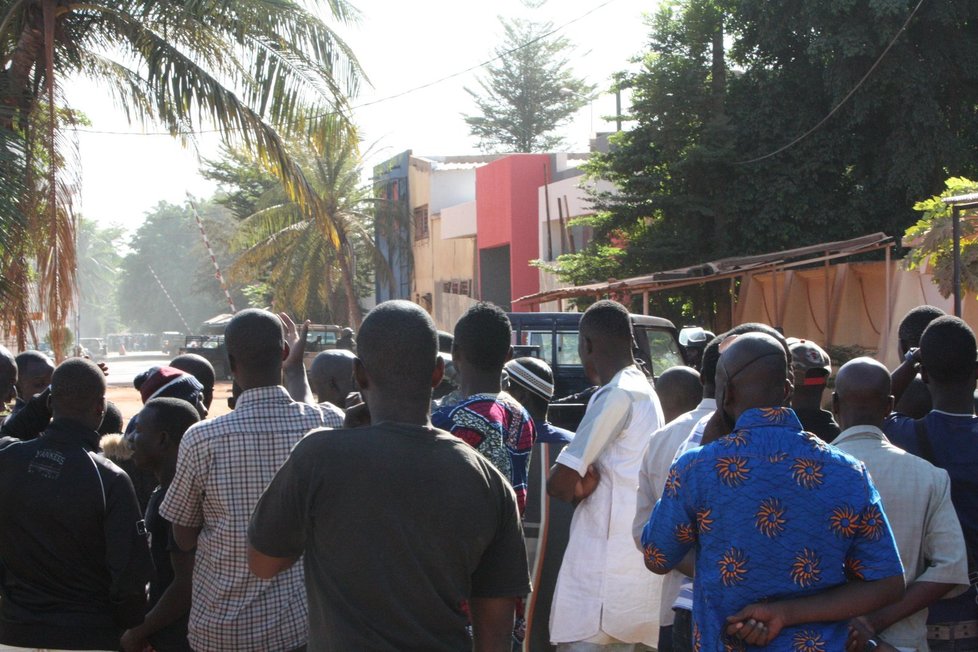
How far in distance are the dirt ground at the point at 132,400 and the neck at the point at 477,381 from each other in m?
20.1

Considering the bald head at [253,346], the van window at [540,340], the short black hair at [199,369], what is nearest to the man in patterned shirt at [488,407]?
the bald head at [253,346]

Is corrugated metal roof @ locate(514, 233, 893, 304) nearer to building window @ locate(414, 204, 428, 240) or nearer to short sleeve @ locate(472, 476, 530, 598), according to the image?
short sleeve @ locate(472, 476, 530, 598)

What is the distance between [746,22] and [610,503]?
1942cm

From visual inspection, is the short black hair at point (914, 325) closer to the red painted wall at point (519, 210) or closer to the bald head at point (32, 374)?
the bald head at point (32, 374)

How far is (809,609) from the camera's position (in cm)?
263

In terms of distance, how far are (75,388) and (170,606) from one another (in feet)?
3.06

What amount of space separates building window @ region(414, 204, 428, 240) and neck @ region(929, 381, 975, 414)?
38411 mm

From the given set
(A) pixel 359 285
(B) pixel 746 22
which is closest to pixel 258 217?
(A) pixel 359 285

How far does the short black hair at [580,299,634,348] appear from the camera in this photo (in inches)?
170

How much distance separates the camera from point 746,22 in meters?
21.6

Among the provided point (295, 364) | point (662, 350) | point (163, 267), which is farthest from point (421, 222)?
point (163, 267)

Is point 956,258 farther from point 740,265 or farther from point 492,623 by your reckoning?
point 740,265

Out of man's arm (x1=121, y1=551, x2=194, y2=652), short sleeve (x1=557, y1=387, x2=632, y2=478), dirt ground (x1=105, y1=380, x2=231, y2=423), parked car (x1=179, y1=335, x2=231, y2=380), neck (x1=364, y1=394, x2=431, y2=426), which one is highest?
neck (x1=364, y1=394, x2=431, y2=426)

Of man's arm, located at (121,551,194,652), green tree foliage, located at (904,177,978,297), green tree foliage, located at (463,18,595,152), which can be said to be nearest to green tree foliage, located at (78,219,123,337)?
green tree foliage, located at (463,18,595,152)
